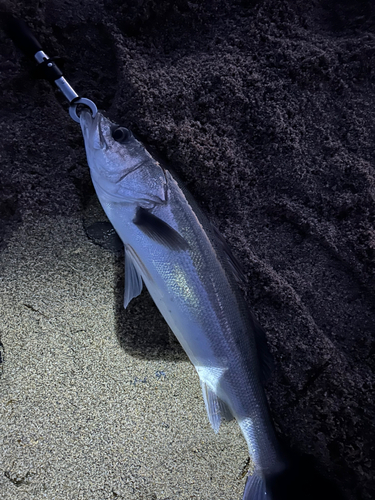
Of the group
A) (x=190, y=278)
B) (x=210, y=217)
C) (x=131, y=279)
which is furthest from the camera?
(x=210, y=217)

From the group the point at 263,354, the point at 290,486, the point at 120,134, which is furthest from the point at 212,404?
the point at 120,134

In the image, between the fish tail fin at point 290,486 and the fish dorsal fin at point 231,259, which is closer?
the fish tail fin at point 290,486

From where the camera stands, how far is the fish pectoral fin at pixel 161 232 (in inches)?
73.9

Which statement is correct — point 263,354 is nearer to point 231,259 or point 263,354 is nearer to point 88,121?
point 231,259

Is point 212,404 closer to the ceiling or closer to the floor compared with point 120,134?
closer to the floor

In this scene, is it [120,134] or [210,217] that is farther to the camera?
[210,217]

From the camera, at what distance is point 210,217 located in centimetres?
212

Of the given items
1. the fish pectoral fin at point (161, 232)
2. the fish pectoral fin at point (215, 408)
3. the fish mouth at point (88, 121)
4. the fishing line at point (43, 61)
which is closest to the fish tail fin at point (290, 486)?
the fish pectoral fin at point (215, 408)

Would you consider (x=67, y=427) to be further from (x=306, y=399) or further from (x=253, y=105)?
(x=253, y=105)

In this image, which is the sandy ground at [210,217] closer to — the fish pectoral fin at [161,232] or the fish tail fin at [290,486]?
the fish tail fin at [290,486]

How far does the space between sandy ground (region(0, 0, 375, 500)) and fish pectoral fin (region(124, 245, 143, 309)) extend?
0.13 meters

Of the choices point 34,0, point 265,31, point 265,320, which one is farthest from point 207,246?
point 34,0

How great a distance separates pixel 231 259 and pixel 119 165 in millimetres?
866

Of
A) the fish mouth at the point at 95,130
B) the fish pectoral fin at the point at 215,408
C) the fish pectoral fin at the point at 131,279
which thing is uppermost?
the fish mouth at the point at 95,130
